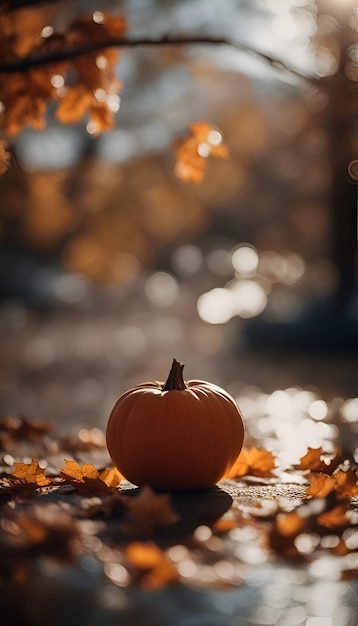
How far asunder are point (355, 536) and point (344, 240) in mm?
11139

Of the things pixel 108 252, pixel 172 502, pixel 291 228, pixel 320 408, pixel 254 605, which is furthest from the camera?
pixel 291 228

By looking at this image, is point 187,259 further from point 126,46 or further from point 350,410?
point 126,46

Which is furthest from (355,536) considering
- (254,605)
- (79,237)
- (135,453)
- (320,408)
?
(79,237)

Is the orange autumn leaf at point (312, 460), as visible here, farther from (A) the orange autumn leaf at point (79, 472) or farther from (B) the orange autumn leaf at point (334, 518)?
(A) the orange autumn leaf at point (79, 472)

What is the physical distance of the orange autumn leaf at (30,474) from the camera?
322cm

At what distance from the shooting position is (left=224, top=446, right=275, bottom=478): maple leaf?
3.68 m

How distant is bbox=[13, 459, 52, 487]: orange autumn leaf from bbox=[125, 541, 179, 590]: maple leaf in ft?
3.24

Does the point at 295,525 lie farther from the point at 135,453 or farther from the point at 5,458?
the point at 5,458

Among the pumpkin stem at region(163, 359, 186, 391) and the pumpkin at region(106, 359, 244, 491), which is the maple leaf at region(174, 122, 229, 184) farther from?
the pumpkin at region(106, 359, 244, 491)

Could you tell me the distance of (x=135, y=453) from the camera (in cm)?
320

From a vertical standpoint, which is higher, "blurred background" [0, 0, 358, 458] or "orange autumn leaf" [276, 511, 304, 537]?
"blurred background" [0, 0, 358, 458]

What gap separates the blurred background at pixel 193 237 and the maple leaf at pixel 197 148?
1.80 metres

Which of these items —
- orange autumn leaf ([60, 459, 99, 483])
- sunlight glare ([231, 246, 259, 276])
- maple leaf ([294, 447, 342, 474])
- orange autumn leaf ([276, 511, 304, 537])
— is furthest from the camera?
sunlight glare ([231, 246, 259, 276])

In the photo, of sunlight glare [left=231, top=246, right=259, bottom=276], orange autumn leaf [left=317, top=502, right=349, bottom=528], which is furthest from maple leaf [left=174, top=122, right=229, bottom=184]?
sunlight glare [left=231, top=246, right=259, bottom=276]
